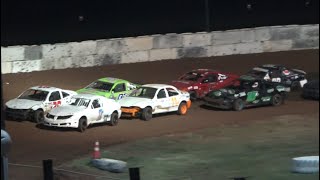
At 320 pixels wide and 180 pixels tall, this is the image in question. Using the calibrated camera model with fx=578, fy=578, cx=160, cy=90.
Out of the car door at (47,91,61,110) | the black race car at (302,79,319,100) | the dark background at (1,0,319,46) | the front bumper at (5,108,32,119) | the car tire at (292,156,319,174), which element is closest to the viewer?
the car tire at (292,156,319,174)

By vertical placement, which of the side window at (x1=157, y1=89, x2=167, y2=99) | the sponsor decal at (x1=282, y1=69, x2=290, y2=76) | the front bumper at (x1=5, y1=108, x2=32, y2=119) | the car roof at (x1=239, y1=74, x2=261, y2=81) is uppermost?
the sponsor decal at (x1=282, y1=69, x2=290, y2=76)

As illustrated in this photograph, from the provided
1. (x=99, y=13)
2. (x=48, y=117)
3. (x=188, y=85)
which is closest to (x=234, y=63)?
(x=188, y=85)

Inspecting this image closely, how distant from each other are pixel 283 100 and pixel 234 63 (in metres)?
0.94

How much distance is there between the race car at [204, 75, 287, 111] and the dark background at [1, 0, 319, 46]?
90 centimetres

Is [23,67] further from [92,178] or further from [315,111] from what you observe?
[315,111]

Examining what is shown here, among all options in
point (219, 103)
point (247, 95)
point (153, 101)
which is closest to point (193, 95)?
point (219, 103)

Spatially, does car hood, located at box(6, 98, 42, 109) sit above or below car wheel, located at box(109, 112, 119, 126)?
above

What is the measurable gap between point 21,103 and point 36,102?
7.4 inches

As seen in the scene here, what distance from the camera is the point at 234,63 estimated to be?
8.56 meters

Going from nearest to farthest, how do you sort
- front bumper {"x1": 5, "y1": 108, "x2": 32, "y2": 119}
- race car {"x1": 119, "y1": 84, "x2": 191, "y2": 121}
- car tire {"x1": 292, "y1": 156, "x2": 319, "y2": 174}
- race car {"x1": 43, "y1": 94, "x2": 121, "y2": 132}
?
car tire {"x1": 292, "y1": 156, "x2": 319, "y2": 174} → race car {"x1": 43, "y1": 94, "x2": 121, "y2": 132} → front bumper {"x1": 5, "y1": 108, "x2": 32, "y2": 119} → race car {"x1": 119, "y1": 84, "x2": 191, "y2": 121}

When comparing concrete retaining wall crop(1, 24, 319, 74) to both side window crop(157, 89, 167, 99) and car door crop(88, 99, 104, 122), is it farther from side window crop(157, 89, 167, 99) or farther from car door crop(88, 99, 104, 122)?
car door crop(88, 99, 104, 122)

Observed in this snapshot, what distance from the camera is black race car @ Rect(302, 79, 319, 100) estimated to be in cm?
761

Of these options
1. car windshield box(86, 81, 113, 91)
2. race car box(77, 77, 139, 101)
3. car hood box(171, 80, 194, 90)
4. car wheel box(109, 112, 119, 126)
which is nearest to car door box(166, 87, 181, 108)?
car hood box(171, 80, 194, 90)

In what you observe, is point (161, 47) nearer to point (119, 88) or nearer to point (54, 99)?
point (119, 88)
